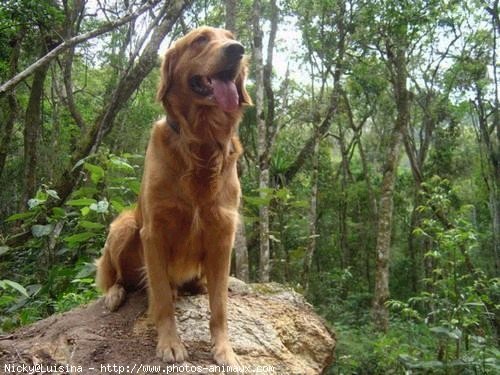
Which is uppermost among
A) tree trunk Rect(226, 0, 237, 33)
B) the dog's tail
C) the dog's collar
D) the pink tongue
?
tree trunk Rect(226, 0, 237, 33)

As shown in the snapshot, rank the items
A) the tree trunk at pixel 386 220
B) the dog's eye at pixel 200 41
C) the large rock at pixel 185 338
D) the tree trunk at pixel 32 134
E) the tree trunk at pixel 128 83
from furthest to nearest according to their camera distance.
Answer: the tree trunk at pixel 386 220, the tree trunk at pixel 32 134, the tree trunk at pixel 128 83, the dog's eye at pixel 200 41, the large rock at pixel 185 338

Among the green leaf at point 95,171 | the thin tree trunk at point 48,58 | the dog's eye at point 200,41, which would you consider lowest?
the green leaf at point 95,171

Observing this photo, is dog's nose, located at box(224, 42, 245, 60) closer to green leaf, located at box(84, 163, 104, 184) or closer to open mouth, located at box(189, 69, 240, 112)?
open mouth, located at box(189, 69, 240, 112)

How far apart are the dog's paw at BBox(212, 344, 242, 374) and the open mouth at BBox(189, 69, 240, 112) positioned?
158 centimetres

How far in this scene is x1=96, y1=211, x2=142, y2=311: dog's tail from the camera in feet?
13.0

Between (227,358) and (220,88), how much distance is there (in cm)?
178

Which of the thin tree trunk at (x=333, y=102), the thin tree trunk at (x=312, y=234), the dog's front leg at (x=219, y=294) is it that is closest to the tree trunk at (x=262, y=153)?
the thin tree trunk at (x=312, y=234)

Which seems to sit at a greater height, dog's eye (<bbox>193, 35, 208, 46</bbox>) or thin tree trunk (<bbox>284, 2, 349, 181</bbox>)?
thin tree trunk (<bbox>284, 2, 349, 181</bbox>)

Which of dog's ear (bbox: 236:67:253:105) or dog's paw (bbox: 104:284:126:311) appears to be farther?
dog's paw (bbox: 104:284:126:311)

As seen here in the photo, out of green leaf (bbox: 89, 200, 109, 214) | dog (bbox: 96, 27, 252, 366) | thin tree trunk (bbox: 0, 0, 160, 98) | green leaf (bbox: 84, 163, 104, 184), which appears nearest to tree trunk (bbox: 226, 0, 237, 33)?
thin tree trunk (bbox: 0, 0, 160, 98)

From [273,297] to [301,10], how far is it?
40.1 feet

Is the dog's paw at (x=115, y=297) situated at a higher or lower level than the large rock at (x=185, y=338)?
higher

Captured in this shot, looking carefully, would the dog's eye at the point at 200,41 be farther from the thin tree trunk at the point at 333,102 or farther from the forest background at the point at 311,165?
the thin tree trunk at the point at 333,102

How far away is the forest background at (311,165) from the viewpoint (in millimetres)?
6027
